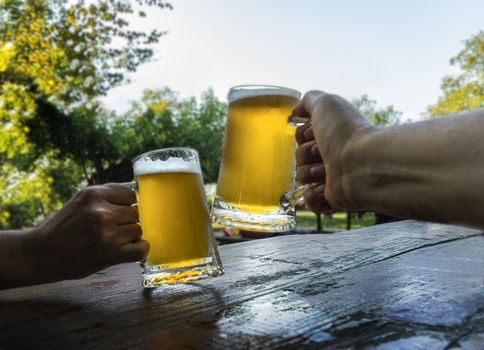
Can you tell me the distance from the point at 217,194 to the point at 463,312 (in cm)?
82

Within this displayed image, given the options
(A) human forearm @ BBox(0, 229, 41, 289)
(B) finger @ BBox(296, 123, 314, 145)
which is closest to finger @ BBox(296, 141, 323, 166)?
(B) finger @ BBox(296, 123, 314, 145)

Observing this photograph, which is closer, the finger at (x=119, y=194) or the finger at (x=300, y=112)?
the finger at (x=119, y=194)

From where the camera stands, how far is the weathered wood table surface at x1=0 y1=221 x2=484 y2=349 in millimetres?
829

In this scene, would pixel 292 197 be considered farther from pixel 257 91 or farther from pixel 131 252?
pixel 131 252

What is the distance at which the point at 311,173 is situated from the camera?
1558 mm

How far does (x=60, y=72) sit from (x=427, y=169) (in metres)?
11.4

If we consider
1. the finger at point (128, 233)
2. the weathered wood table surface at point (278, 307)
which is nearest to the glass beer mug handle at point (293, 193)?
the weathered wood table surface at point (278, 307)

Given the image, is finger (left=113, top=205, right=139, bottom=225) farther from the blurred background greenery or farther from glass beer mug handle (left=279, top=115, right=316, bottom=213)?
the blurred background greenery

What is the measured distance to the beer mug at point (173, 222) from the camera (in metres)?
1.30

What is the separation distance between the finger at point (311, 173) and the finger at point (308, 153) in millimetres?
15

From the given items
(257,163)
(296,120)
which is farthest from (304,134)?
(257,163)

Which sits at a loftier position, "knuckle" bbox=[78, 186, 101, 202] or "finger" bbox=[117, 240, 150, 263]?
Answer: "knuckle" bbox=[78, 186, 101, 202]

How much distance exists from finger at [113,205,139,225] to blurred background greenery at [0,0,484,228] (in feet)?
27.9

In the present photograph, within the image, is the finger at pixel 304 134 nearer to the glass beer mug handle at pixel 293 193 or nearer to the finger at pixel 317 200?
the glass beer mug handle at pixel 293 193
